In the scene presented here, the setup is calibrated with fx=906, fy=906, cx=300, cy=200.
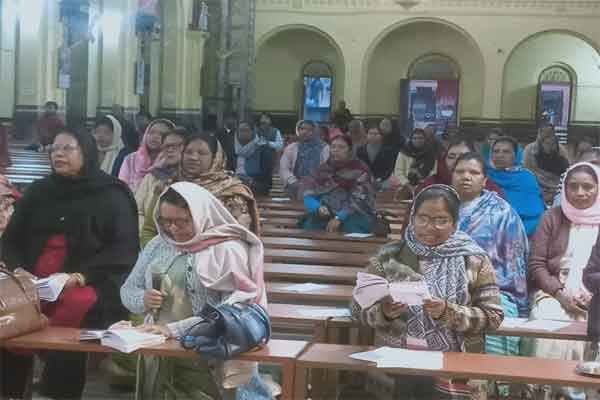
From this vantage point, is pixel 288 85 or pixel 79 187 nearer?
pixel 79 187

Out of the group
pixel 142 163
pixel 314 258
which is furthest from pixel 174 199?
pixel 142 163

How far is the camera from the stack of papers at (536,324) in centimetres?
407

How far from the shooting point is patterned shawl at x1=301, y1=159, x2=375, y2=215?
8.01 m

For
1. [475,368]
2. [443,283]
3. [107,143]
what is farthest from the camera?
[107,143]

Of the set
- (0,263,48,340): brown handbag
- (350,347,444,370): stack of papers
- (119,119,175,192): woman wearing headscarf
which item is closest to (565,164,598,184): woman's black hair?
(350,347,444,370): stack of papers

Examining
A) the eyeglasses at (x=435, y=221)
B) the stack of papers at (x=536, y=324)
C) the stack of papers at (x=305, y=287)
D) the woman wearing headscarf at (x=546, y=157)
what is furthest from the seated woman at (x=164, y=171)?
the woman wearing headscarf at (x=546, y=157)

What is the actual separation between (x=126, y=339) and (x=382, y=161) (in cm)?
914

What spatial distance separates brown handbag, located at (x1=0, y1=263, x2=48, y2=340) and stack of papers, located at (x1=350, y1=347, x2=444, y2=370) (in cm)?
124

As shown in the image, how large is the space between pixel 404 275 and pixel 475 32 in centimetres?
2037

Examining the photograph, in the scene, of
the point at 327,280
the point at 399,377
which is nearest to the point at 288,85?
the point at 327,280

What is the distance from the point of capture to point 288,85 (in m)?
25.6

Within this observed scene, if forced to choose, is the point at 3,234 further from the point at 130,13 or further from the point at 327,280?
the point at 130,13

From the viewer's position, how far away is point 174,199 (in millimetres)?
3637

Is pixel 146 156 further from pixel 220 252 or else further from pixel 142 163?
pixel 220 252
